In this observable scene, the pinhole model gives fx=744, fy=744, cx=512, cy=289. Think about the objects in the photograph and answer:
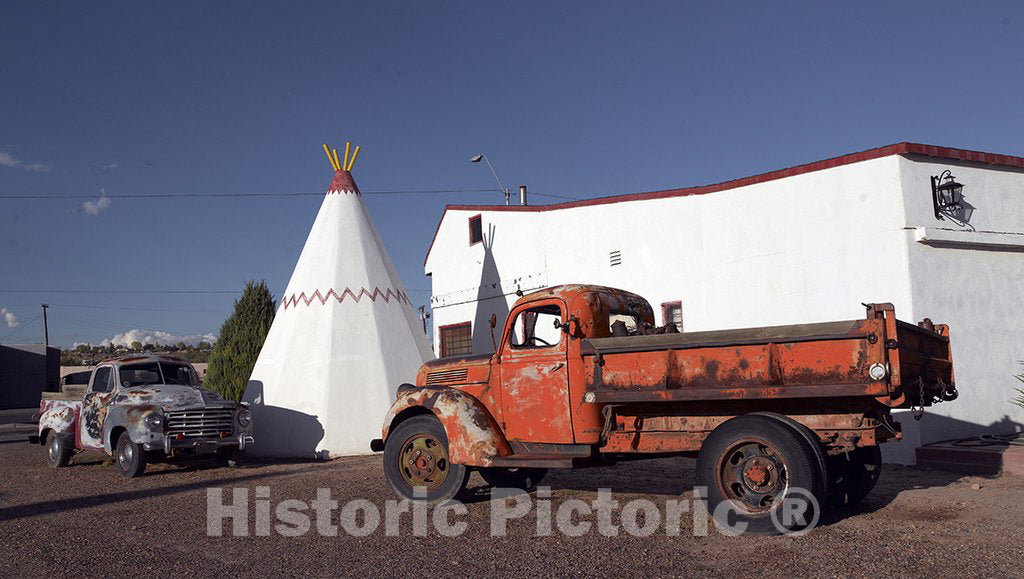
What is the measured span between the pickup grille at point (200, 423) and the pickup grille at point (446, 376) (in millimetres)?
4564

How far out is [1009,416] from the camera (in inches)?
405

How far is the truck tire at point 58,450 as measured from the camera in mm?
12086

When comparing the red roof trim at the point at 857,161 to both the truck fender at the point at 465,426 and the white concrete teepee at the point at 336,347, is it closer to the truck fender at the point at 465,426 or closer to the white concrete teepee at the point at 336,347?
the white concrete teepee at the point at 336,347

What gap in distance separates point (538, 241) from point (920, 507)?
366 inches

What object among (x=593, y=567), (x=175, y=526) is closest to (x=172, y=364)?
(x=175, y=526)

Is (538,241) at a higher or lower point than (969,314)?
higher

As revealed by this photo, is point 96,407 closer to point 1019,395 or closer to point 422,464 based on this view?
point 422,464

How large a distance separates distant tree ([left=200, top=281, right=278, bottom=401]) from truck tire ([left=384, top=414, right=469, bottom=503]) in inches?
331

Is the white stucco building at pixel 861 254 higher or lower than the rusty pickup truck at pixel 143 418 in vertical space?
higher

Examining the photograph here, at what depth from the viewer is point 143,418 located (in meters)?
10.3

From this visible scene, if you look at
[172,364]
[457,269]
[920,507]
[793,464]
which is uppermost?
[457,269]

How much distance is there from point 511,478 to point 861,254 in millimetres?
5918

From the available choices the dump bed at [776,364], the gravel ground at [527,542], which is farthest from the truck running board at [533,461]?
the dump bed at [776,364]

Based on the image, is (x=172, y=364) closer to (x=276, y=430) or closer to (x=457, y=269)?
(x=276, y=430)
